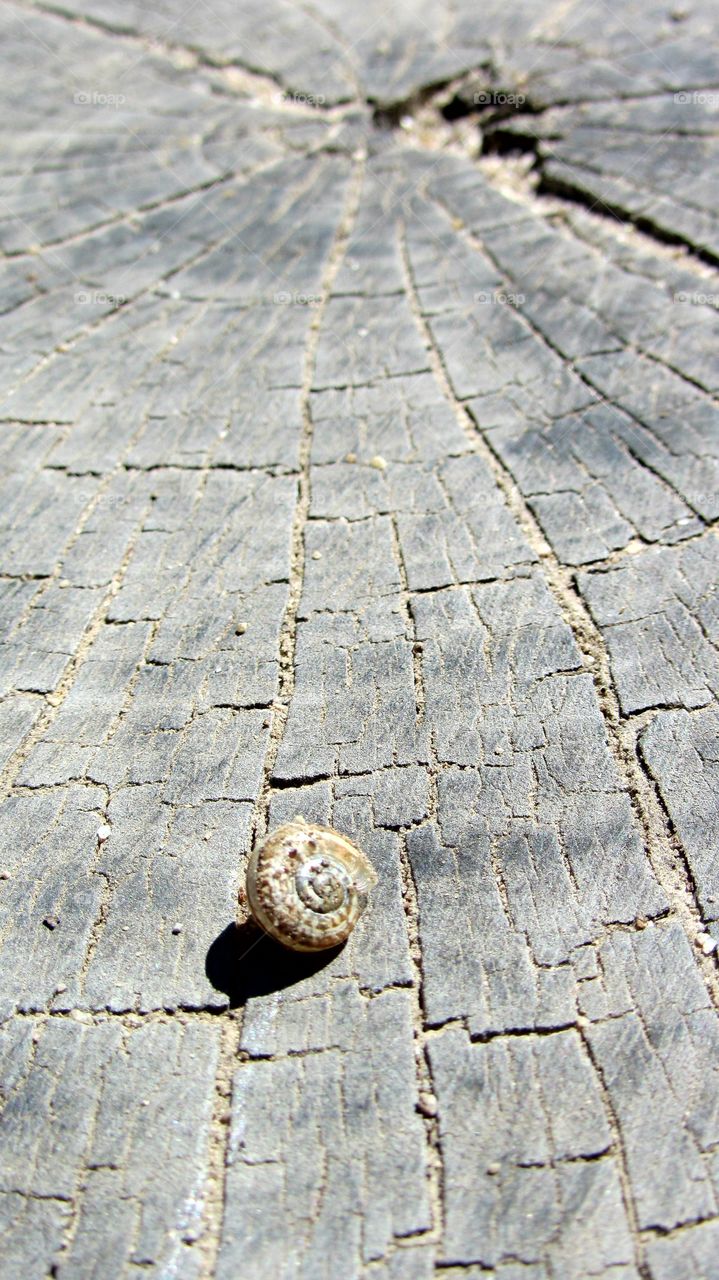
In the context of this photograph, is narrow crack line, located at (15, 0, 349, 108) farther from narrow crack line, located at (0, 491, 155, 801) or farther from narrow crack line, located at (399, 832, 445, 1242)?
narrow crack line, located at (399, 832, 445, 1242)

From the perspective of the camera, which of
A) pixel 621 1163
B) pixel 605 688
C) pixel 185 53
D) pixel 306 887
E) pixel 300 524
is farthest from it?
pixel 185 53

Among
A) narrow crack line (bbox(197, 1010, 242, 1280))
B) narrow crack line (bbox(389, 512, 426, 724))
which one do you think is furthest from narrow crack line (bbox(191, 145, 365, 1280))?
narrow crack line (bbox(389, 512, 426, 724))

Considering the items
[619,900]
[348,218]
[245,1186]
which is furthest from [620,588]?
[348,218]

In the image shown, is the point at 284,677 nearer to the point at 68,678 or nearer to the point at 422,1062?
the point at 68,678

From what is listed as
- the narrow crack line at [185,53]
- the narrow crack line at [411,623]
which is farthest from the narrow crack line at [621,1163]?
the narrow crack line at [185,53]

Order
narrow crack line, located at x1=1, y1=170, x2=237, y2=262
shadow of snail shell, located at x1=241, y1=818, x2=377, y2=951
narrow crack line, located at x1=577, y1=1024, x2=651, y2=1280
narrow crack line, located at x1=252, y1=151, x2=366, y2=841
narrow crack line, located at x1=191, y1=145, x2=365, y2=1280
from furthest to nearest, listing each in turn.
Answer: narrow crack line, located at x1=1, y1=170, x2=237, y2=262
narrow crack line, located at x1=252, y1=151, x2=366, y2=841
shadow of snail shell, located at x1=241, y1=818, x2=377, y2=951
narrow crack line, located at x1=191, y1=145, x2=365, y2=1280
narrow crack line, located at x1=577, y1=1024, x2=651, y2=1280

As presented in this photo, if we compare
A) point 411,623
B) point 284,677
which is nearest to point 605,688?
point 411,623

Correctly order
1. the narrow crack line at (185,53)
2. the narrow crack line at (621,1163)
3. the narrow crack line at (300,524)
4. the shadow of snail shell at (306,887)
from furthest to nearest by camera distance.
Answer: the narrow crack line at (185,53) → the narrow crack line at (300,524) → the shadow of snail shell at (306,887) → the narrow crack line at (621,1163)

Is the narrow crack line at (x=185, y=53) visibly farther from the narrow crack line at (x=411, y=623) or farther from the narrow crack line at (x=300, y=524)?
the narrow crack line at (x=411, y=623)
